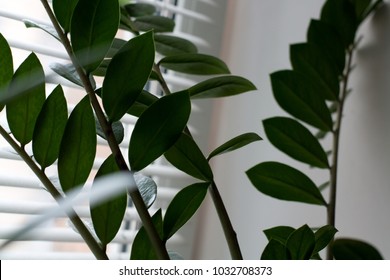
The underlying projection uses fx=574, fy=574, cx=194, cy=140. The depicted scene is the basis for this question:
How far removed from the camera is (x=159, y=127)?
0.43 metres

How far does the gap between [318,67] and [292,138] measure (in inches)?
4.7

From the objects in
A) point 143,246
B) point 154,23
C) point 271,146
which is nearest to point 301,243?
point 143,246

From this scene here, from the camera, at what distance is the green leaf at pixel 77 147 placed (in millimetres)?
435

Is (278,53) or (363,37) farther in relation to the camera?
(278,53)

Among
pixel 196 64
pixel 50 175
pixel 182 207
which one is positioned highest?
pixel 196 64

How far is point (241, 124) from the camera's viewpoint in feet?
3.18

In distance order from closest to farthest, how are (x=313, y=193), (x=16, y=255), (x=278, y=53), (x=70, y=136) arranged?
(x=70, y=136), (x=313, y=193), (x=16, y=255), (x=278, y=53)

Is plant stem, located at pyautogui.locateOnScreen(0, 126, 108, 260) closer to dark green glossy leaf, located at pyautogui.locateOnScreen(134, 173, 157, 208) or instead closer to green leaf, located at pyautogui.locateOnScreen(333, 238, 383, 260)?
dark green glossy leaf, located at pyautogui.locateOnScreen(134, 173, 157, 208)

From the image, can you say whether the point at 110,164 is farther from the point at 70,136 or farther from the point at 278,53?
the point at 278,53

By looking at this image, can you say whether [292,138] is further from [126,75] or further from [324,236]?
[126,75]

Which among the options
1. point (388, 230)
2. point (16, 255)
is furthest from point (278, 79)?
point (16, 255)

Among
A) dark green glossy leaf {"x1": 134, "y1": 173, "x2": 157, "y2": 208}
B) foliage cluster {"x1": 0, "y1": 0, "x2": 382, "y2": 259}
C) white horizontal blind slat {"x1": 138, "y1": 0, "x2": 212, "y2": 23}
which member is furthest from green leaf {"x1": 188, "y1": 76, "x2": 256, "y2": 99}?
white horizontal blind slat {"x1": 138, "y1": 0, "x2": 212, "y2": 23}

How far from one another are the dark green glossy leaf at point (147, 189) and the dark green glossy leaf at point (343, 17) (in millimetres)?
408

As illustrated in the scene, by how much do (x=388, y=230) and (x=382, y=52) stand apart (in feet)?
0.78
